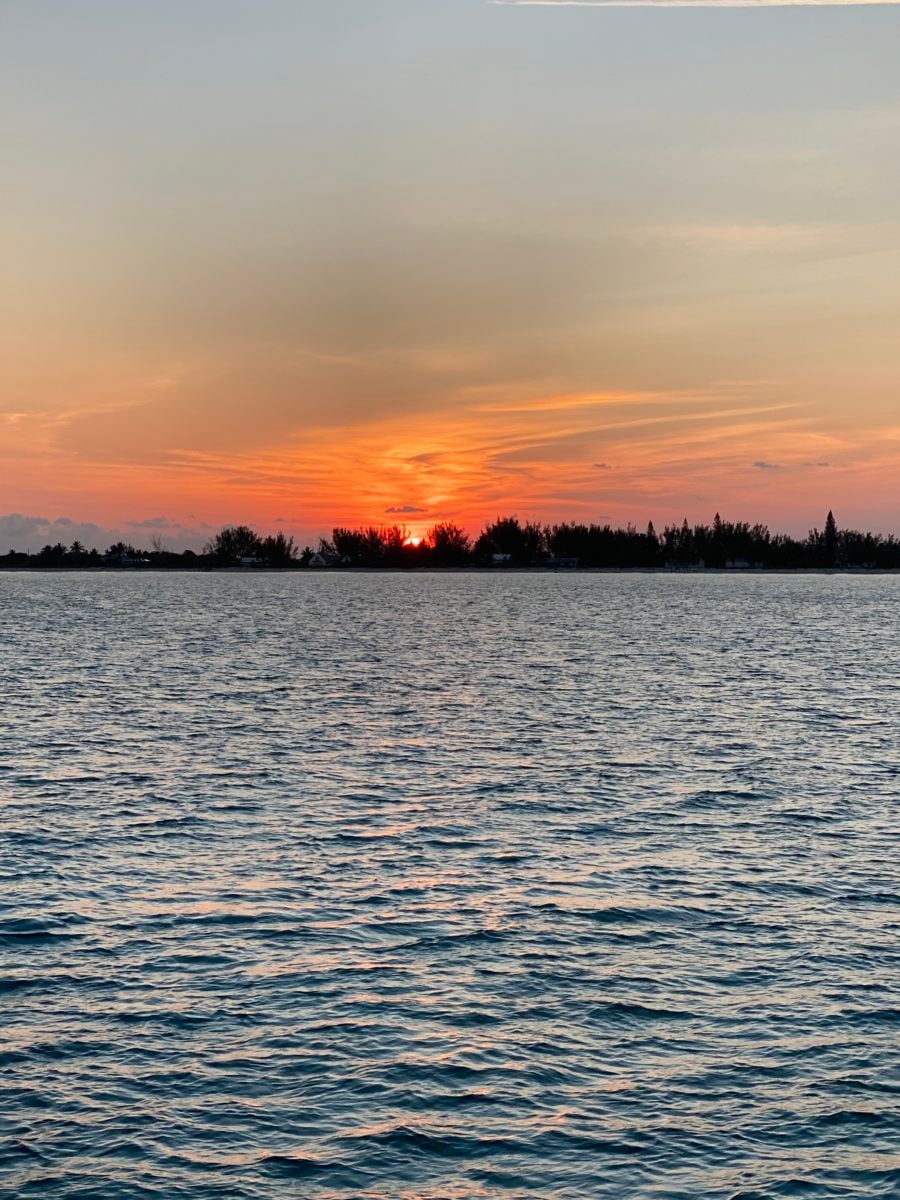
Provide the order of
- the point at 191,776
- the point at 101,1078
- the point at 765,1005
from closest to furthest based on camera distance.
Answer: the point at 101,1078, the point at 765,1005, the point at 191,776

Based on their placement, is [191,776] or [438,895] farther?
[191,776]

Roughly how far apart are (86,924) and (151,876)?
364 cm

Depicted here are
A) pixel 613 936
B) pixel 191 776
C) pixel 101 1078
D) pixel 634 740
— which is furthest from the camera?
pixel 634 740

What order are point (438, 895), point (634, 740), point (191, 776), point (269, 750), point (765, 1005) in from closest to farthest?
point (765, 1005)
point (438, 895)
point (191, 776)
point (269, 750)
point (634, 740)

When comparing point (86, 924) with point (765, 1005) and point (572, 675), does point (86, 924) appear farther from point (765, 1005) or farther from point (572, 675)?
point (572, 675)

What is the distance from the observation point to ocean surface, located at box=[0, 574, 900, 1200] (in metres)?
15.8

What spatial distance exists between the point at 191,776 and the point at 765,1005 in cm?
2616

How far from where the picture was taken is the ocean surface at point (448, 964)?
15.8m

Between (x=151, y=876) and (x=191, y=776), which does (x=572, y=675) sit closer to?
(x=191, y=776)

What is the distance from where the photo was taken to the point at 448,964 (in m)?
22.7

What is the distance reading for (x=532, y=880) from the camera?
28.6 metres

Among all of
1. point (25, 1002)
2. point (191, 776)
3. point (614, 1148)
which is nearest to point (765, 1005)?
point (614, 1148)

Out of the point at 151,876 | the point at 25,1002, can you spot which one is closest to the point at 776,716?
the point at 151,876

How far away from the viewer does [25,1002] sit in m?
20.8
